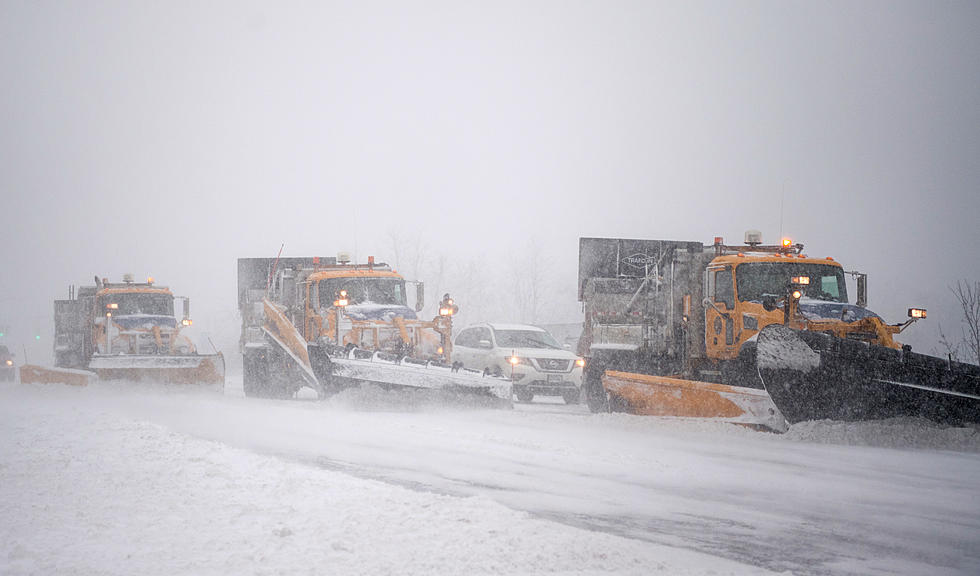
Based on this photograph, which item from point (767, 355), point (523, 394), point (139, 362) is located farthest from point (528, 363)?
point (139, 362)

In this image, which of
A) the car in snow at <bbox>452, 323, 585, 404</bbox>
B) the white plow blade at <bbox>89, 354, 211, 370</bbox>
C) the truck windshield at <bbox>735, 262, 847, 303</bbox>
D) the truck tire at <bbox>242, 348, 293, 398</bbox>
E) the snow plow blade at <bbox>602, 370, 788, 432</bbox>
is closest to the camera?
the snow plow blade at <bbox>602, 370, 788, 432</bbox>

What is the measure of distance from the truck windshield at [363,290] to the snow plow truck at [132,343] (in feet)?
14.6

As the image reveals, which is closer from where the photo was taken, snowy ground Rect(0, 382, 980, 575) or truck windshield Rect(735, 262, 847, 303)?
snowy ground Rect(0, 382, 980, 575)

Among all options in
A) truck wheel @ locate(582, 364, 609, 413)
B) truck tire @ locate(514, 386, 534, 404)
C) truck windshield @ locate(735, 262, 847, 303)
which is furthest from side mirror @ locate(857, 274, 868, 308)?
truck tire @ locate(514, 386, 534, 404)

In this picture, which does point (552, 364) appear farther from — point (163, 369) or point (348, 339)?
point (163, 369)

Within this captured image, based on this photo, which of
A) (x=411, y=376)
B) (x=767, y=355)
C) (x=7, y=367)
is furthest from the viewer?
(x=7, y=367)

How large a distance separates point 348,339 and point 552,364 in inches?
166

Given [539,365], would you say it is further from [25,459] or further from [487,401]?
[25,459]

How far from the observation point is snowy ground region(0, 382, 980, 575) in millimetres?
4918

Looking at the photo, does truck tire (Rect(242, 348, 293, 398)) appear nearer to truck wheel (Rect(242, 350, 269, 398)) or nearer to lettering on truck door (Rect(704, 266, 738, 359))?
truck wheel (Rect(242, 350, 269, 398))

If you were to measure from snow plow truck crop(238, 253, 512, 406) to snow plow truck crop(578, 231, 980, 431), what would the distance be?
2.67 meters

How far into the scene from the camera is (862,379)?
9.54m

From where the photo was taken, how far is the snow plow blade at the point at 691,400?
10211 mm

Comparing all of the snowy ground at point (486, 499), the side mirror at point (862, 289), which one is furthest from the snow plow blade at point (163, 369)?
the side mirror at point (862, 289)
